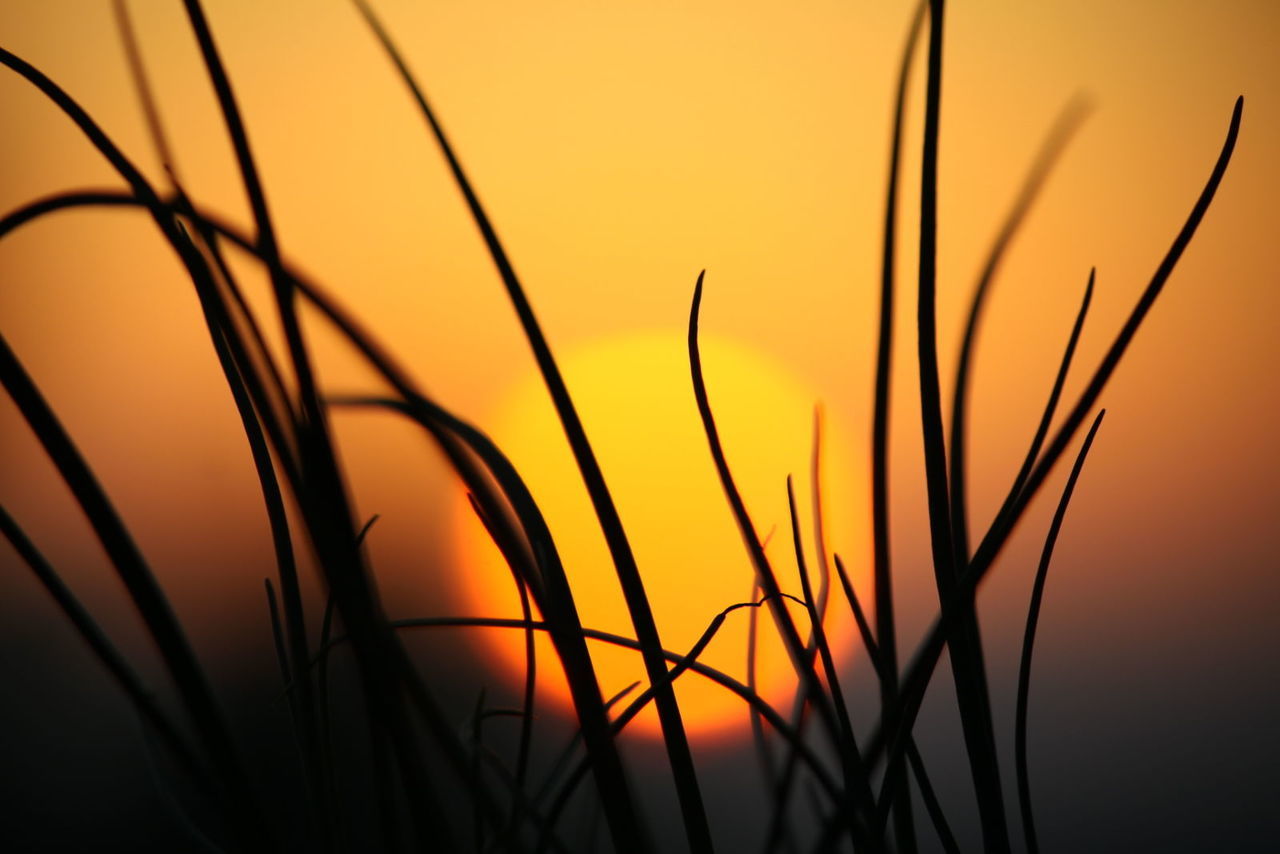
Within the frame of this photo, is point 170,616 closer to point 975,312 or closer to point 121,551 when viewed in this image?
point 121,551

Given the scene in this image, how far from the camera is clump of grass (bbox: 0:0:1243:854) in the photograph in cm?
10

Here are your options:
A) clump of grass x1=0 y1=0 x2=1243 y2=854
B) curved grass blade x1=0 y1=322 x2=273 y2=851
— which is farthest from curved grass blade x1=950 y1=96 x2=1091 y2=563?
curved grass blade x1=0 y1=322 x2=273 y2=851

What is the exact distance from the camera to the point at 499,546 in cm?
15

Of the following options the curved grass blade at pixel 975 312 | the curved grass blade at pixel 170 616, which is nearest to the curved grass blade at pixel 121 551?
the curved grass blade at pixel 170 616

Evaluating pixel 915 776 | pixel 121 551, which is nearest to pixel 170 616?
pixel 121 551

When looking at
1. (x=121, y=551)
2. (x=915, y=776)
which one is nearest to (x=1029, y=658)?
(x=915, y=776)

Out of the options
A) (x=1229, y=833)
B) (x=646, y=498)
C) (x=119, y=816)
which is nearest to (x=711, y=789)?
(x=646, y=498)

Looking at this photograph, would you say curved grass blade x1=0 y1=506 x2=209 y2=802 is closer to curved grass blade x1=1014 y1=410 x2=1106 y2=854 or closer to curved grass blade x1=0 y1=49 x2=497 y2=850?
curved grass blade x1=0 y1=49 x2=497 y2=850

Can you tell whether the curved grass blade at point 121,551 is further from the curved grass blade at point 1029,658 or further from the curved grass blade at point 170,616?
the curved grass blade at point 1029,658

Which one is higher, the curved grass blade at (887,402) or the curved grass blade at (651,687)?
the curved grass blade at (887,402)

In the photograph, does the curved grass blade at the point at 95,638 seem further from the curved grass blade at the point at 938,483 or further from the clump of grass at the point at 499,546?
the curved grass blade at the point at 938,483

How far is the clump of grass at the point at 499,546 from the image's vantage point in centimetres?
10

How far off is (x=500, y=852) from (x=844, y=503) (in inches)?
15.4

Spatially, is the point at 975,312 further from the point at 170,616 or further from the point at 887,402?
the point at 170,616
